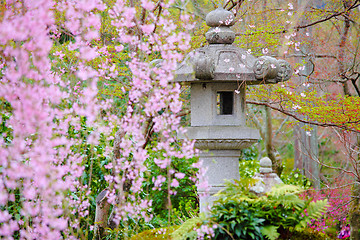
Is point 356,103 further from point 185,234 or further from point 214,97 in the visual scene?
point 185,234

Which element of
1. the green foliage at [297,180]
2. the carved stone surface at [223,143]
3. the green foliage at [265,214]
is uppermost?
the carved stone surface at [223,143]

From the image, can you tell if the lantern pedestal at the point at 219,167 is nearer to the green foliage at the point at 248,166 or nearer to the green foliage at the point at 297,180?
the green foliage at the point at 248,166

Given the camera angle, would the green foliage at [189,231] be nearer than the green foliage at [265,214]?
No

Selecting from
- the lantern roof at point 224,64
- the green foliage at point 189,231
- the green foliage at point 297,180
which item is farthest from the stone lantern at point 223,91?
the green foliage at point 297,180

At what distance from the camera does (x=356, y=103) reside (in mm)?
5105

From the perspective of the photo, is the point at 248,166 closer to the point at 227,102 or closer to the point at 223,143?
the point at 227,102

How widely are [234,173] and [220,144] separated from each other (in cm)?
39

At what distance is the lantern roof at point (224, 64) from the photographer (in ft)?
12.9

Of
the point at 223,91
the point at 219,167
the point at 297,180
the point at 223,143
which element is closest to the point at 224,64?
the point at 223,91

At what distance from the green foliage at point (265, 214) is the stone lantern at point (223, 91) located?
0.82 metres

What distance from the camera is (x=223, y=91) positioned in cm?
449

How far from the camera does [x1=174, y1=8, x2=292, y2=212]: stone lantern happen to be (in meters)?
4.16

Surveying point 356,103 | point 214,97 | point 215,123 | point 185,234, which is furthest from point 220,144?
point 356,103

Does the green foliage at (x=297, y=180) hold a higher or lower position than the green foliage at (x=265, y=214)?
higher
